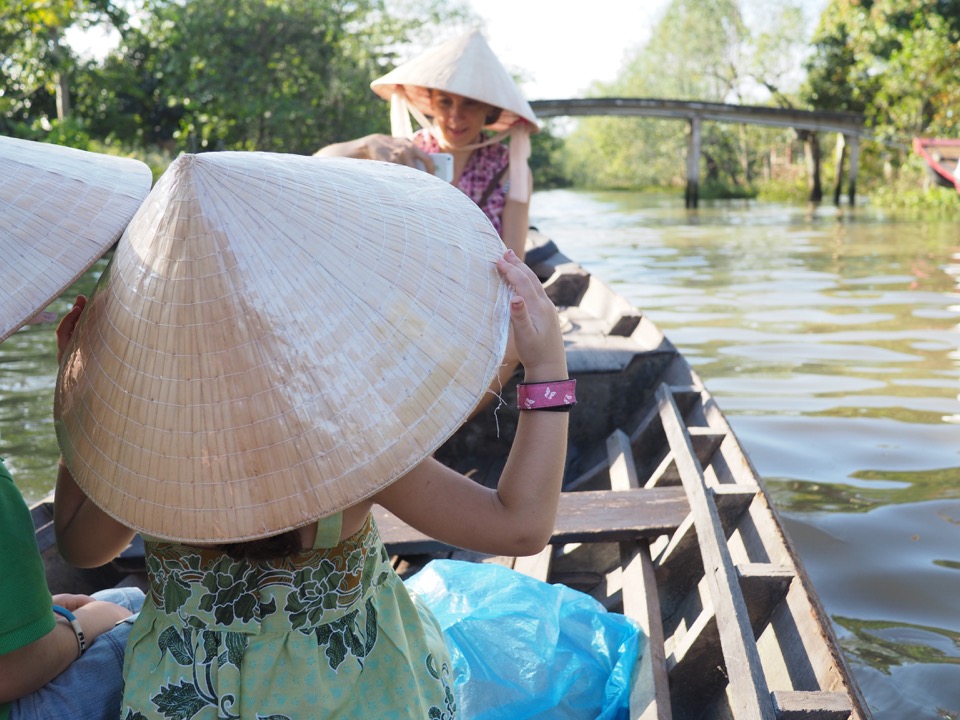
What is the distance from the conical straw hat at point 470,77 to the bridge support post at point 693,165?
22117mm

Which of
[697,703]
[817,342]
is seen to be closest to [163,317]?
[697,703]

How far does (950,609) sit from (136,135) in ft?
64.4

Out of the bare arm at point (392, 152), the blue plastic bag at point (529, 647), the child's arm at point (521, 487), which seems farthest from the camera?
the bare arm at point (392, 152)

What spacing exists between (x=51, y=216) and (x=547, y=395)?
0.65m

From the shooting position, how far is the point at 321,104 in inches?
705

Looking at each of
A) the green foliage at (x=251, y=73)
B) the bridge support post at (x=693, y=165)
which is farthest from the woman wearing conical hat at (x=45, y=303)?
the bridge support post at (x=693, y=165)

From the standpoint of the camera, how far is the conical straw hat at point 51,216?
112 centimetres

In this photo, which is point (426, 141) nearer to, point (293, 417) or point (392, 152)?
point (392, 152)

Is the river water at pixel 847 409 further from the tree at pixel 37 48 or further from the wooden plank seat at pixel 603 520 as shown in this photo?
the tree at pixel 37 48

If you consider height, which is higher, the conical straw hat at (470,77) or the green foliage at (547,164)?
the conical straw hat at (470,77)

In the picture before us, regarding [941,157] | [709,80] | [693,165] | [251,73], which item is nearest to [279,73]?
[251,73]

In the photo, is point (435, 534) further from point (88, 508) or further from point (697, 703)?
point (697, 703)

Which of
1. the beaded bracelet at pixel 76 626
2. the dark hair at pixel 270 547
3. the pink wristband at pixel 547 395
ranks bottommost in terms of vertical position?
the beaded bracelet at pixel 76 626

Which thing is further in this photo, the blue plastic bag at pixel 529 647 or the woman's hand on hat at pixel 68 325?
the blue plastic bag at pixel 529 647
